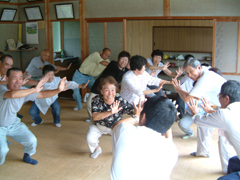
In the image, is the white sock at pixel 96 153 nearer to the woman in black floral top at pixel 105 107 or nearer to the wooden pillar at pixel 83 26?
the woman in black floral top at pixel 105 107

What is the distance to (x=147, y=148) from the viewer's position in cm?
149

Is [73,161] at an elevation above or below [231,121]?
below

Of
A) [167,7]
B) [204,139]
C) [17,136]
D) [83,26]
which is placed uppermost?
[167,7]

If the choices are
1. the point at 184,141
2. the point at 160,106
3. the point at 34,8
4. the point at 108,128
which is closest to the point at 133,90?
the point at 108,128

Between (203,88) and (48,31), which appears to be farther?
(48,31)

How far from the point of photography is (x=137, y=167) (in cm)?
146

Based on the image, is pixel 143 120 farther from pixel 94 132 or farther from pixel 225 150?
pixel 94 132

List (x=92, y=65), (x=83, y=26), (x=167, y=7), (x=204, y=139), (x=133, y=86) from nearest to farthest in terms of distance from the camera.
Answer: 1. (x=204, y=139)
2. (x=133, y=86)
3. (x=167, y=7)
4. (x=92, y=65)
5. (x=83, y=26)

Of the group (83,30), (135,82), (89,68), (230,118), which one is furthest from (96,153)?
(83,30)

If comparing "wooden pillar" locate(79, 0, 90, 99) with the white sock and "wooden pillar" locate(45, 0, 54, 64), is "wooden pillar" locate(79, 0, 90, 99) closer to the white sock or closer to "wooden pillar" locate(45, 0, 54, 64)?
"wooden pillar" locate(45, 0, 54, 64)

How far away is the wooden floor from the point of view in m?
2.98

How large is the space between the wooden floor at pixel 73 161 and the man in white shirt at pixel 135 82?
31.6 inches

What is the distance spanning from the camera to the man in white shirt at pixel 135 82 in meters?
3.64

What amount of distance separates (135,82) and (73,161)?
1373 millimetres
